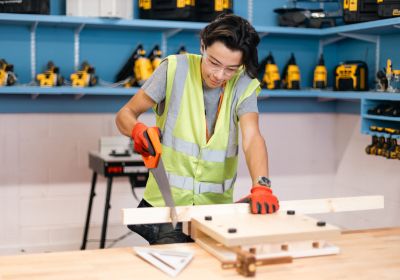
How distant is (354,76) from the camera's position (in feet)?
14.5

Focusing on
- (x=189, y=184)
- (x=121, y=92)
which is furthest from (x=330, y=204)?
(x=121, y=92)

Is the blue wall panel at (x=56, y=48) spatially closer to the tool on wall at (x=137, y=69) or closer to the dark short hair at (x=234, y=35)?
the tool on wall at (x=137, y=69)

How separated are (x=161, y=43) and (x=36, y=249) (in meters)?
1.84

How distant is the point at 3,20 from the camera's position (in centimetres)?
403

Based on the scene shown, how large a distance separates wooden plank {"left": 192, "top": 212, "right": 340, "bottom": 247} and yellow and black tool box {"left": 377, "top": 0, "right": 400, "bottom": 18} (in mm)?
2365

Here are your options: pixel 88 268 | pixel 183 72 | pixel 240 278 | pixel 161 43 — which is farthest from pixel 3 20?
pixel 240 278

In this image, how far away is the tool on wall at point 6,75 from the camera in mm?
4047

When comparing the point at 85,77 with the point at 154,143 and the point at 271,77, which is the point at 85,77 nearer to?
the point at 271,77

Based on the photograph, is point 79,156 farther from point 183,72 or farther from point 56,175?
point 183,72

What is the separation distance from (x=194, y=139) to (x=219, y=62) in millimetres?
324

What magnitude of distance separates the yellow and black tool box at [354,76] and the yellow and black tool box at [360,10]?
37 centimetres

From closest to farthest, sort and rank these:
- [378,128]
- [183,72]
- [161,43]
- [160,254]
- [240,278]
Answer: [240,278]
[160,254]
[183,72]
[378,128]
[161,43]

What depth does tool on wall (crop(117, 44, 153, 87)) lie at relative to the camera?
433 centimetres

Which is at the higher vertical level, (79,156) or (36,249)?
(79,156)
